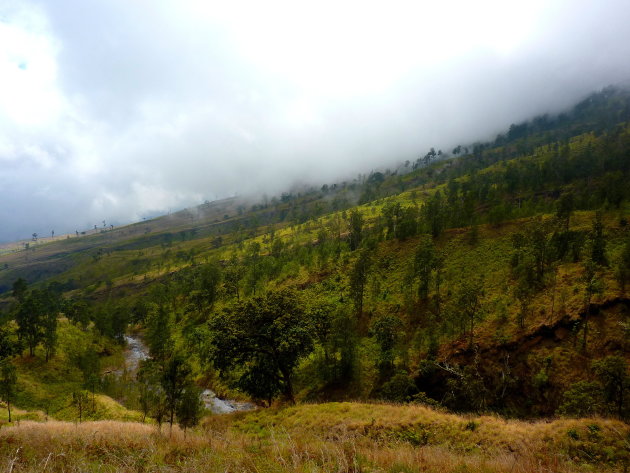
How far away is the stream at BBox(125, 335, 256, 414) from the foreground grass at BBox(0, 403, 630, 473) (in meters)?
16.6

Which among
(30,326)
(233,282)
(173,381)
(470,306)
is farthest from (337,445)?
(233,282)

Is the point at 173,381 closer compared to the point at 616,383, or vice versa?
the point at 173,381

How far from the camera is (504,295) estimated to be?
5159 centimetres

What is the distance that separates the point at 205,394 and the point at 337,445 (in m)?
56.9

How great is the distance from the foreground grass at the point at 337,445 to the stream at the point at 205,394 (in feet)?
54.3

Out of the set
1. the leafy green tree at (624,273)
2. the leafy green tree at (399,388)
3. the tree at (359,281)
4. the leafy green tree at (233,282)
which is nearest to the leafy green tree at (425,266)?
the tree at (359,281)

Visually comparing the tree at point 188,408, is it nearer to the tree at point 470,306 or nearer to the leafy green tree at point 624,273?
the tree at point 470,306

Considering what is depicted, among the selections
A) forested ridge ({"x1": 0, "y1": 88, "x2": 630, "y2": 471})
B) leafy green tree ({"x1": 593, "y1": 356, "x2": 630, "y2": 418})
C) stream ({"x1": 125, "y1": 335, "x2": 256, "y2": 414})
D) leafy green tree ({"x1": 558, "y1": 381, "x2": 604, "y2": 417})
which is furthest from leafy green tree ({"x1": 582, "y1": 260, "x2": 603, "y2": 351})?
stream ({"x1": 125, "y1": 335, "x2": 256, "y2": 414})

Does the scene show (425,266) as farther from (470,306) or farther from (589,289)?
(589,289)

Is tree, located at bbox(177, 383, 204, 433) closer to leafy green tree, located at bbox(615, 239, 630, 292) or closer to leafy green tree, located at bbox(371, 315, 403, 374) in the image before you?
leafy green tree, located at bbox(371, 315, 403, 374)

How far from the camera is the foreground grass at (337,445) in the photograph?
29.5 ft

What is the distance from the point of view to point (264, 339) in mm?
33625

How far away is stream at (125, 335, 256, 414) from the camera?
51.9 m

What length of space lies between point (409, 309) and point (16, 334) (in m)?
88.2
